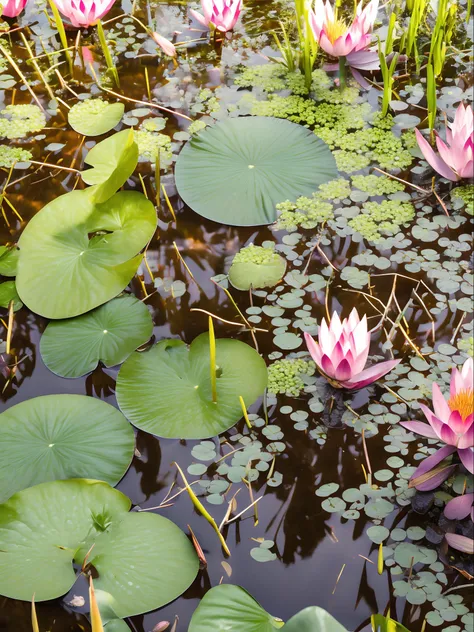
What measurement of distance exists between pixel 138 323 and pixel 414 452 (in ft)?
3.25

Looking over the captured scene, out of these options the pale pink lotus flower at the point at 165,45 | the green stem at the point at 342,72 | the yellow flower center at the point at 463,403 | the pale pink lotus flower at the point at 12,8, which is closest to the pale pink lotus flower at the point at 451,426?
the yellow flower center at the point at 463,403

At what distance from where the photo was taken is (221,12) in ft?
11.3

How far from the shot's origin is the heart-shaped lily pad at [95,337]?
2.18 meters

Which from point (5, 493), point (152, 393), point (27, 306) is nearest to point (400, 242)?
point (152, 393)

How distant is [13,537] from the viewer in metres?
1.75

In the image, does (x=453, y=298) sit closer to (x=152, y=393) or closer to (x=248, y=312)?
(x=248, y=312)

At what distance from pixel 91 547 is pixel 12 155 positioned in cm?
192

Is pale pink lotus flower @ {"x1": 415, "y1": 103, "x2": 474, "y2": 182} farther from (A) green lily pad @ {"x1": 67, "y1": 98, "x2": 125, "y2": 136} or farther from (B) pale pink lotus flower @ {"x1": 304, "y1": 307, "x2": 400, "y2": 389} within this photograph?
(A) green lily pad @ {"x1": 67, "y1": 98, "x2": 125, "y2": 136}

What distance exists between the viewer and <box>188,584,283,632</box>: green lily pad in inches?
62.4

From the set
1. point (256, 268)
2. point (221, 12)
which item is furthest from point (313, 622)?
point (221, 12)

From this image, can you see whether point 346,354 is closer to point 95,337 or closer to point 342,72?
point 95,337

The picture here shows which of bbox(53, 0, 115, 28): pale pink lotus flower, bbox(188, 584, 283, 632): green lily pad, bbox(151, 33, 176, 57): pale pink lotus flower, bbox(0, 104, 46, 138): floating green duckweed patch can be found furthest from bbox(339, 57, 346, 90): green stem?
bbox(188, 584, 283, 632): green lily pad

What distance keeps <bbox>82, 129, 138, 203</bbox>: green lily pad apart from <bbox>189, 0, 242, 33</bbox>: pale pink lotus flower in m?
1.02

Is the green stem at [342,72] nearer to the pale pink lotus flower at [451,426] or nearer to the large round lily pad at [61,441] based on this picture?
the pale pink lotus flower at [451,426]
